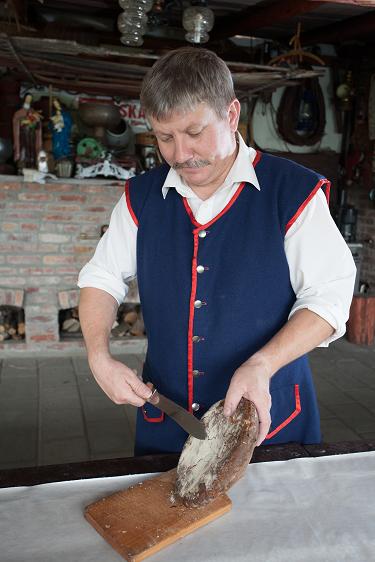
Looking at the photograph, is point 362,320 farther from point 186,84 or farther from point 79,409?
point 186,84

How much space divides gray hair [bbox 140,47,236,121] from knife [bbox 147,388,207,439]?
0.64m

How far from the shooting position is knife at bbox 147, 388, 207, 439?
1235 mm

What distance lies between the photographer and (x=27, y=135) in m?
4.66

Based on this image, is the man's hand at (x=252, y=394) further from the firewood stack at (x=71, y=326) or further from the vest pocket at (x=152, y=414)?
the firewood stack at (x=71, y=326)

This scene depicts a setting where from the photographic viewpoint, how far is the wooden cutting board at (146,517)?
1045 mm

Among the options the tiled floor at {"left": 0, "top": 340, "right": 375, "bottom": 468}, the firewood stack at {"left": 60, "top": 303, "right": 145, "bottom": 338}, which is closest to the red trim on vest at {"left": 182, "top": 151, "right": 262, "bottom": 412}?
the tiled floor at {"left": 0, "top": 340, "right": 375, "bottom": 468}

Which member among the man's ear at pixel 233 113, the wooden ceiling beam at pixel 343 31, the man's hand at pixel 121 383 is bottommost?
the man's hand at pixel 121 383

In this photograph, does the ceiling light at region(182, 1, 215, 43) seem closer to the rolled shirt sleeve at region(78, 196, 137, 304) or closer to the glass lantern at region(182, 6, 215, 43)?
the glass lantern at region(182, 6, 215, 43)

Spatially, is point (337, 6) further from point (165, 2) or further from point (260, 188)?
point (260, 188)

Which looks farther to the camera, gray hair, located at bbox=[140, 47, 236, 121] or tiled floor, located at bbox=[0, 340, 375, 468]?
tiled floor, located at bbox=[0, 340, 375, 468]

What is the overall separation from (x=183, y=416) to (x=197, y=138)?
24.9 inches

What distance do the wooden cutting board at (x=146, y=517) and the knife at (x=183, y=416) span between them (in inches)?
4.7

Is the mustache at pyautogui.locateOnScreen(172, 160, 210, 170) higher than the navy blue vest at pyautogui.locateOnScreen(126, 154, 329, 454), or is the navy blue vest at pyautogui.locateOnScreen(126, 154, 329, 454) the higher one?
the mustache at pyautogui.locateOnScreen(172, 160, 210, 170)

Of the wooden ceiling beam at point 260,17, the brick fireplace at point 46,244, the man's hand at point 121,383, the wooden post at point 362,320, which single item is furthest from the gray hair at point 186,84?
the wooden post at point 362,320
